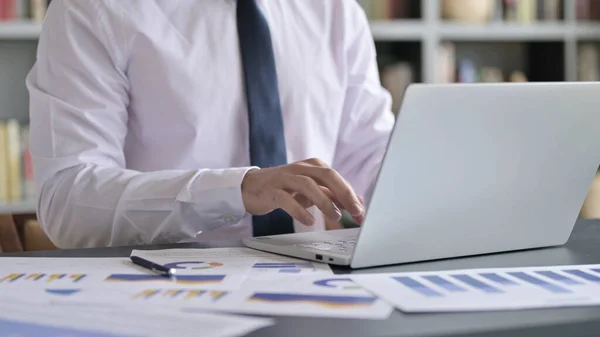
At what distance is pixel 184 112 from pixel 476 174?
67cm

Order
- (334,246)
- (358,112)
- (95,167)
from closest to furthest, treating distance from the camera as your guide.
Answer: (334,246) < (95,167) < (358,112)

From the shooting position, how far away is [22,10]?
274cm

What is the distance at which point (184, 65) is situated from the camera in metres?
1.45

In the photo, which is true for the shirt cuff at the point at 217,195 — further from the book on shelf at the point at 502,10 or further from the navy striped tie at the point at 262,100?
the book on shelf at the point at 502,10

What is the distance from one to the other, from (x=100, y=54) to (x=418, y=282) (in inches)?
31.7

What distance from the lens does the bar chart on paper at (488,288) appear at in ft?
2.29

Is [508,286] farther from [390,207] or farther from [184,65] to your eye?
[184,65]

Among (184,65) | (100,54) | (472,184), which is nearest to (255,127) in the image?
(184,65)

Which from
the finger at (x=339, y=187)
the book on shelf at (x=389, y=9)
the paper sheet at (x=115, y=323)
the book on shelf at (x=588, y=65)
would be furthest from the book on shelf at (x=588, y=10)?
the paper sheet at (x=115, y=323)

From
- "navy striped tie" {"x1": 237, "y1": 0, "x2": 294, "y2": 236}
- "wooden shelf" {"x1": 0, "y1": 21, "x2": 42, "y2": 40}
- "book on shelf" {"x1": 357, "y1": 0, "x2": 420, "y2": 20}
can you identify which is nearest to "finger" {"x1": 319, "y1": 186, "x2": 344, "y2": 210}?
"navy striped tie" {"x1": 237, "y1": 0, "x2": 294, "y2": 236}

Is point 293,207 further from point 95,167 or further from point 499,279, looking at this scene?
point 95,167

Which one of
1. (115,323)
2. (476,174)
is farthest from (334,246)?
(115,323)

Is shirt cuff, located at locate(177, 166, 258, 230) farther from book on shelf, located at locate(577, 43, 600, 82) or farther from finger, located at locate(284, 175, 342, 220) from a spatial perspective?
book on shelf, located at locate(577, 43, 600, 82)

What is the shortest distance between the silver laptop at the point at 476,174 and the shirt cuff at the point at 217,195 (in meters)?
0.14
